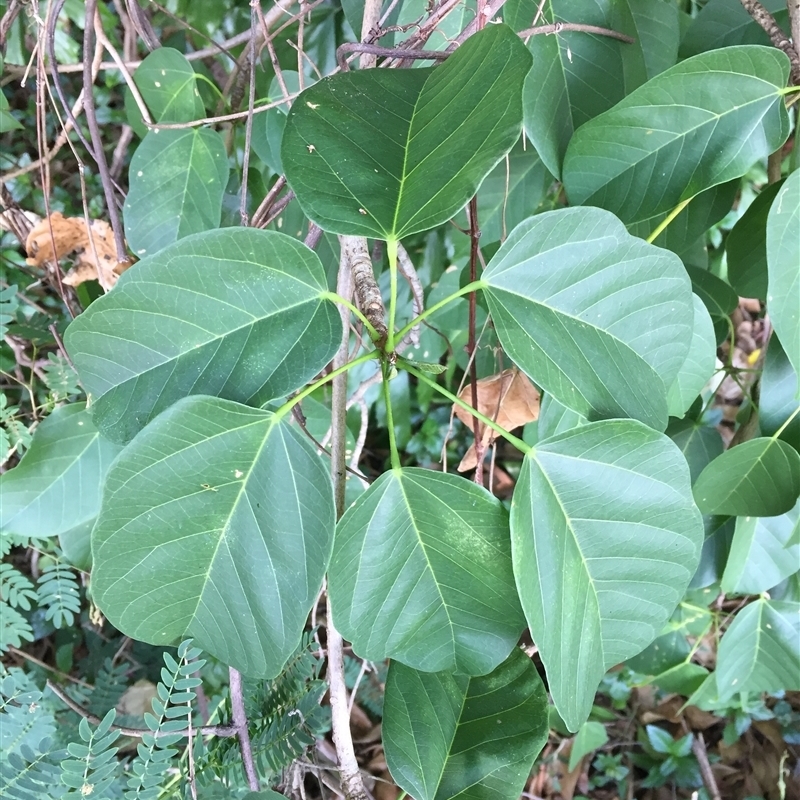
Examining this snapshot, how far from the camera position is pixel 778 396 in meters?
0.68

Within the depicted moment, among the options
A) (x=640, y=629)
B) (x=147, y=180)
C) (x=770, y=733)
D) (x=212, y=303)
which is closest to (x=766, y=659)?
(x=640, y=629)

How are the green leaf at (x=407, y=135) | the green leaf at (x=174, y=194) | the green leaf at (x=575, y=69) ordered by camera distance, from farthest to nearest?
the green leaf at (x=174, y=194)
the green leaf at (x=575, y=69)
the green leaf at (x=407, y=135)

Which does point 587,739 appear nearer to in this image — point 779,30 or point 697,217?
point 697,217

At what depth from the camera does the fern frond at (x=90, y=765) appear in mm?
518

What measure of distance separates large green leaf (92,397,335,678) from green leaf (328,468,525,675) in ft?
0.16

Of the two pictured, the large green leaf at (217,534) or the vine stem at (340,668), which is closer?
the large green leaf at (217,534)

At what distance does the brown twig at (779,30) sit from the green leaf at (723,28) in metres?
0.09

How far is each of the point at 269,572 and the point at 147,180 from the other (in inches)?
20.3

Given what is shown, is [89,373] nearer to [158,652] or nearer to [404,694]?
[404,694]

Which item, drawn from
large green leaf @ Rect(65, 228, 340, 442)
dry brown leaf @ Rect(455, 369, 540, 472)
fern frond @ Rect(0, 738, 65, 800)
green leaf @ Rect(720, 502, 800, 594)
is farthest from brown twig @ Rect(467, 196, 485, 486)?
fern frond @ Rect(0, 738, 65, 800)

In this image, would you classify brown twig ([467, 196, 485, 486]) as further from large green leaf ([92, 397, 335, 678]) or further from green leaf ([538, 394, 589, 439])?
large green leaf ([92, 397, 335, 678])

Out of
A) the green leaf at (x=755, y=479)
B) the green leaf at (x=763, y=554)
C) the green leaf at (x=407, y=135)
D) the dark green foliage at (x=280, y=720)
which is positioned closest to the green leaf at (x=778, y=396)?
the green leaf at (x=755, y=479)

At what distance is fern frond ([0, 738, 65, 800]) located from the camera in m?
0.56

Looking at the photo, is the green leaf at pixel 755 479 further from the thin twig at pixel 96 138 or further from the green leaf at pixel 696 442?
the thin twig at pixel 96 138
